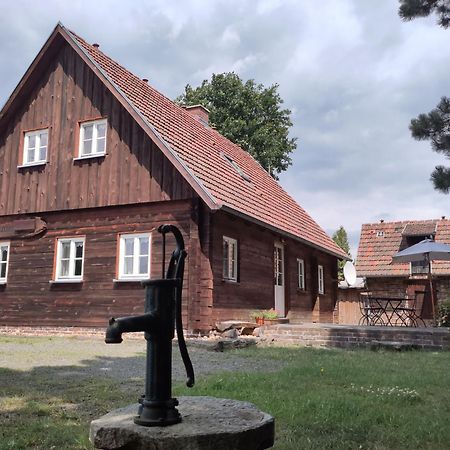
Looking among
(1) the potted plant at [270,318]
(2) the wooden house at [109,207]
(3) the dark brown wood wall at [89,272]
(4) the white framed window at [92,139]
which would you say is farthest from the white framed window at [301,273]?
(4) the white framed window at [92,139]

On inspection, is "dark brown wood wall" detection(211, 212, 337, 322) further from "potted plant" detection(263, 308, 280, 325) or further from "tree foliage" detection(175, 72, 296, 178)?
"tree foliage" detection(175, 72, 296, 178)

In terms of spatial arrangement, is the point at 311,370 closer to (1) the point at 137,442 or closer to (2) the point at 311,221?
(1) the point at 137,442

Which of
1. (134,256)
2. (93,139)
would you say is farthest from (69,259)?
(93,139)

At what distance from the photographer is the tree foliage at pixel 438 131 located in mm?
6992

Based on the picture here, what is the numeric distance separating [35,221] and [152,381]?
14.1 metres

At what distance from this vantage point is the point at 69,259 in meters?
15.1

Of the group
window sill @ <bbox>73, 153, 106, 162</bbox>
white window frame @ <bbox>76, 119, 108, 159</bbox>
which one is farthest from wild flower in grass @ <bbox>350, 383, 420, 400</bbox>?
white window frame @ <bbox>76, 119, 108, 159</bbox>

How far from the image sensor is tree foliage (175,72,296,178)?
3431 cm

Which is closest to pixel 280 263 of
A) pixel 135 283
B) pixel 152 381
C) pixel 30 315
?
pixel 135 283

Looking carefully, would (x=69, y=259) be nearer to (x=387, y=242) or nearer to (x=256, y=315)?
(x=256, y=315)

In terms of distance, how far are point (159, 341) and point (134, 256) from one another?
1182 cm

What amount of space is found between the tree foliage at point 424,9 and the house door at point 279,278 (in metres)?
10.5

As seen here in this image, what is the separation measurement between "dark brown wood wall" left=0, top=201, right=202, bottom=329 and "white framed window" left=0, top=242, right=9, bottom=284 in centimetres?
23

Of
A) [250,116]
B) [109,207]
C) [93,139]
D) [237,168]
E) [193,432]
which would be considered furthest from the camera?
[250,116]
